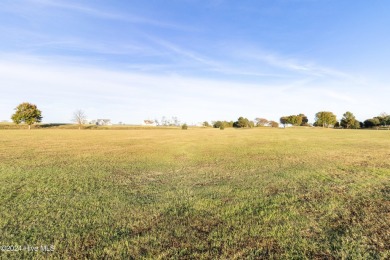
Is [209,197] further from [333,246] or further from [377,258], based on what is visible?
[377,258]

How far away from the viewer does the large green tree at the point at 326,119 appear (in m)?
126

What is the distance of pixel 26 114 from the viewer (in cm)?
9375

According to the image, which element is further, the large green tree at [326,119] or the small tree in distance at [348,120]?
the large green tree at [326,119]

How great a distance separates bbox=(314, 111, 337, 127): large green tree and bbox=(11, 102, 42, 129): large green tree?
14816 centimetres

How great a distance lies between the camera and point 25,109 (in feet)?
313

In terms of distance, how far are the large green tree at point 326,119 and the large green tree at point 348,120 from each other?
7.20 m

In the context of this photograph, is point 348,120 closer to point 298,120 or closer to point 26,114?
point 298,120

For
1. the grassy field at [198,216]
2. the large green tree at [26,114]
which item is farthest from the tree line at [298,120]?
the grassy field at [198,216]

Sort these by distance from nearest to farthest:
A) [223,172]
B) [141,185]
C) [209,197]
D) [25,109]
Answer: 1. [209,197]
2. [141,185]
3. [223,172]
4. [25,109]

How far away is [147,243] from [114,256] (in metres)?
0.67

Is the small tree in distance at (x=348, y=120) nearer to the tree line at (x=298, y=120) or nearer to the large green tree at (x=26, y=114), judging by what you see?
the tree line at (x=298, y=120)

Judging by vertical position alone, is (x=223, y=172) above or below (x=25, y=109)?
below

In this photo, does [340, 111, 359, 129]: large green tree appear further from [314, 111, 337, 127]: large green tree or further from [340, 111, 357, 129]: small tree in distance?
[314, 111, 337, 127]: large green tree

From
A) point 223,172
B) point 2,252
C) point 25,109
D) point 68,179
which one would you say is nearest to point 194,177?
point 223,172
